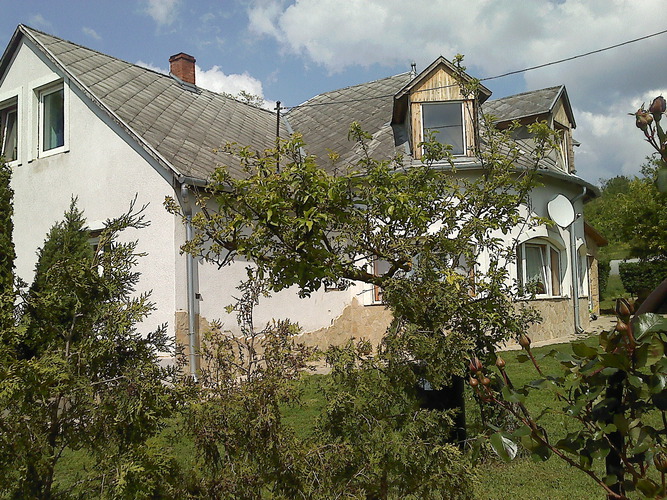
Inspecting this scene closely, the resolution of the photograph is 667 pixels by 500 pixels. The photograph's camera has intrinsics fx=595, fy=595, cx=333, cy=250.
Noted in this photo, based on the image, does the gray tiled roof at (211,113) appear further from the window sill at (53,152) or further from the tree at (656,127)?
the tree at (656,127)

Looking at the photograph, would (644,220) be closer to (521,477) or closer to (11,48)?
(521,477)

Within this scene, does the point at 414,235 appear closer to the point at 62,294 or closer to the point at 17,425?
the point at 62,294

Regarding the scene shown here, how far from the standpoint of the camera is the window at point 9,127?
43.3ft

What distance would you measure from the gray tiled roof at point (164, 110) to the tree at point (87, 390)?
21.0 ft

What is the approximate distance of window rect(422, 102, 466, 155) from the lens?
1307 cm

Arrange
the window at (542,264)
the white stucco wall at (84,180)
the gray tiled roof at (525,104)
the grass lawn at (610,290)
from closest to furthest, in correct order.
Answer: the white stucco wall at (84,180) < the window at (542,264) < the gray tiled roof at (525,104) < the grass lawn at (610,290)

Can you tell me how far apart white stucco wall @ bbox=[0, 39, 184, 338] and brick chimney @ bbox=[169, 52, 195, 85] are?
3.92m

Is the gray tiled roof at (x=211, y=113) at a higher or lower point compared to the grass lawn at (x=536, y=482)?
higher

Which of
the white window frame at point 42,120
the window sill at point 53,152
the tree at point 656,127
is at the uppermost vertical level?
the white window frame at point 42,120

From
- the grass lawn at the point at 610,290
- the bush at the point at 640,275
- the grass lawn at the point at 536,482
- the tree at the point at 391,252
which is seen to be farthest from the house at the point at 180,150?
the bush at the point at 640,275

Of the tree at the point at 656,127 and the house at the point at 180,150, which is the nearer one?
the tree at the point at 656,127

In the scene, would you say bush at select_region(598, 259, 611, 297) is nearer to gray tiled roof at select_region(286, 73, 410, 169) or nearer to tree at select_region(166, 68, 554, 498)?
gray tiled roof at select_region(286, 73, 410, 169)

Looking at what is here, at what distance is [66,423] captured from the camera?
3.31 m

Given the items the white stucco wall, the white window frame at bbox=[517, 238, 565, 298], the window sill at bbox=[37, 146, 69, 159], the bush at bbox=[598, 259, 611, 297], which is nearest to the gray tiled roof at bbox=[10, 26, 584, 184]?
the white stucco wall
